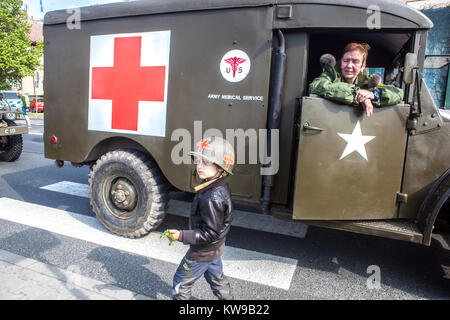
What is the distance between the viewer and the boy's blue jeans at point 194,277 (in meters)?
2.47

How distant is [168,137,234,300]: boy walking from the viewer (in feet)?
7.57

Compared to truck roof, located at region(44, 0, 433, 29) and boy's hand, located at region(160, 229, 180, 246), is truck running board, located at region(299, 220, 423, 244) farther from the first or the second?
truck roof, located at region(44, 0, 433, 29)

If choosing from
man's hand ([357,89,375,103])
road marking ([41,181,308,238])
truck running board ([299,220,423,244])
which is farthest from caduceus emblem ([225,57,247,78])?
road marking ([41,181,308,238])

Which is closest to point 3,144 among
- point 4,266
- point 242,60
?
point 4,266

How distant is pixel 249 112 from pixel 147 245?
1990 millimetres

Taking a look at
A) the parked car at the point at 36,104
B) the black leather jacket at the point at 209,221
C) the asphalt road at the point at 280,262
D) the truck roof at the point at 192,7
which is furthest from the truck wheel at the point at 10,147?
the parked car at the point at 36,104

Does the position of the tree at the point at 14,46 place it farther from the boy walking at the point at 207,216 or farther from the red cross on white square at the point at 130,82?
the boy walking at the point at 207,216

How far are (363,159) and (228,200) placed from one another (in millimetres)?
1359

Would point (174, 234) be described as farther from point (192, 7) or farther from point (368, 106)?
point (192, 7)

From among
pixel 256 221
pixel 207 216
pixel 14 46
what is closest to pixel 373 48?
pixel 256 221

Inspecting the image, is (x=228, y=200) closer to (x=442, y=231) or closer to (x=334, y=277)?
(x=334, y=277)

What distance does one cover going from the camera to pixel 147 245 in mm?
4090

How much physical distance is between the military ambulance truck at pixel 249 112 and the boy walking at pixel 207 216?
37.9 inches

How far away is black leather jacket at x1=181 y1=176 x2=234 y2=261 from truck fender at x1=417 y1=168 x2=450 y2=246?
5.66ft
